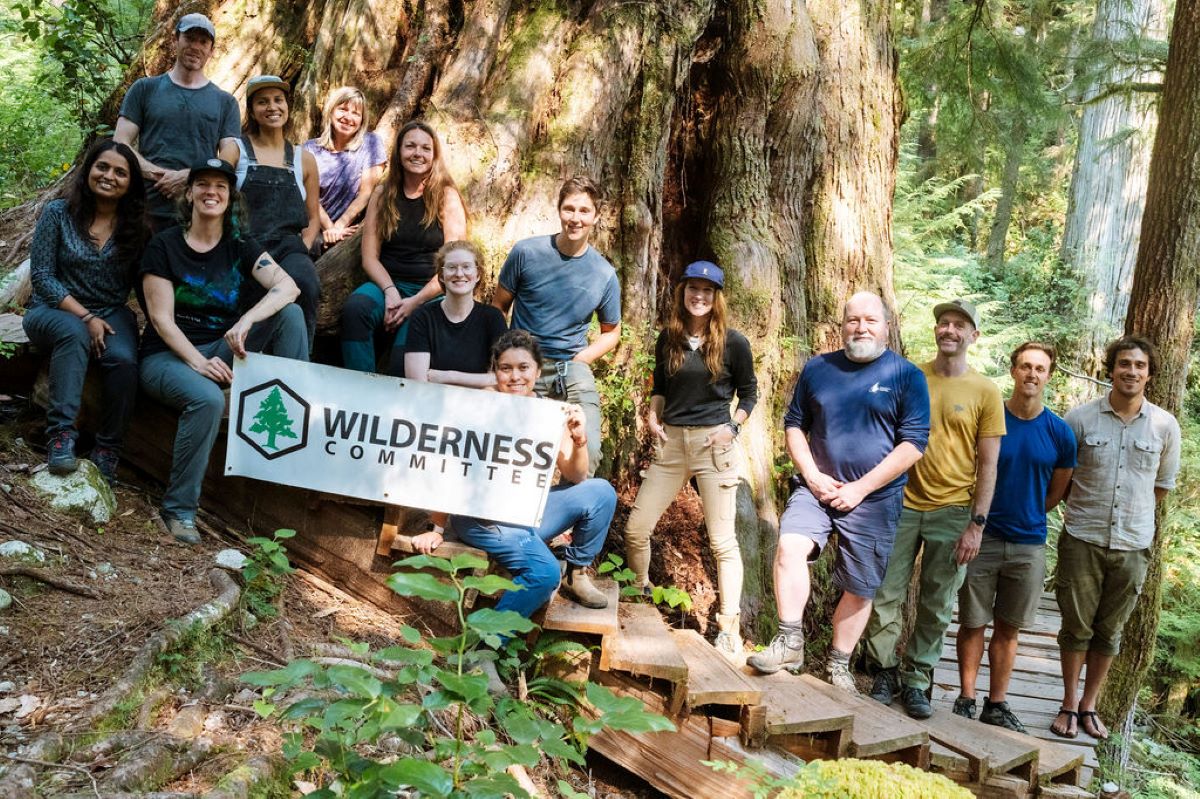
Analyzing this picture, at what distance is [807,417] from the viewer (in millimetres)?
5746

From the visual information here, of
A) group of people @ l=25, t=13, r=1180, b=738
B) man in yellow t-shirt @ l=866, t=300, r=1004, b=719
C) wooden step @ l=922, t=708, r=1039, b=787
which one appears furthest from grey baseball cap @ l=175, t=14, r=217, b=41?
wooden step @ l=922, t=708, r=1039, b=787

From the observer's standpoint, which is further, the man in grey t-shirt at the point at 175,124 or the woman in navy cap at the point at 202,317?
the man in grey t-shirt at the point at 175,124

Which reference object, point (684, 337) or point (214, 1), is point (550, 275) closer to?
point (684, 337)

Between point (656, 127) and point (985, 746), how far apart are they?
4.68 metres

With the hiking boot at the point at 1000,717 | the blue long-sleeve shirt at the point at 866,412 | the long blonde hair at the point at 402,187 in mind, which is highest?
the long blonde hair at the point at 402,187

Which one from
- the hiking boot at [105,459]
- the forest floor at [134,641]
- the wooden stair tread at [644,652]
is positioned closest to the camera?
the forest floor at [134,641]

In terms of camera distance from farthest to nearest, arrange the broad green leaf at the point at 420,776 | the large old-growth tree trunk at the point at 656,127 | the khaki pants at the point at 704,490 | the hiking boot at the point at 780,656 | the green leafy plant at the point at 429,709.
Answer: the large old-growth tree trunk at the point at 656,127 < the khaki pants at the point at 704,490 < the hiking boot at the point at 780,656 < the green leafy plant at the point at 429,709 < the broad green leaf at the point at 420,776

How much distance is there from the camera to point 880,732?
5156 mm

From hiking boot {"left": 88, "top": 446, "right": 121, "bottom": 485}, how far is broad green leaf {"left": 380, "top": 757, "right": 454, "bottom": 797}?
371cm

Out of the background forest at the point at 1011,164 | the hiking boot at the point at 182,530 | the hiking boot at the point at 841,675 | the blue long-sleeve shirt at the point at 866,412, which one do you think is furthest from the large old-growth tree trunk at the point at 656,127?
the hiking boot at the point at 182,530

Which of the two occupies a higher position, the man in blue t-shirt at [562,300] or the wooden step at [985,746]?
the man in blue t-shirt at [562,300]

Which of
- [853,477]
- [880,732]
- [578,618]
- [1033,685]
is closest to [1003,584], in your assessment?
[853,477]

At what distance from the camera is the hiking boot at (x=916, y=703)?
5.78 meters

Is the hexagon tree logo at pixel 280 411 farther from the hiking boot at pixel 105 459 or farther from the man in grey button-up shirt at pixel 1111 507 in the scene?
the man in grey button-up shirt at pixel 1111 507
